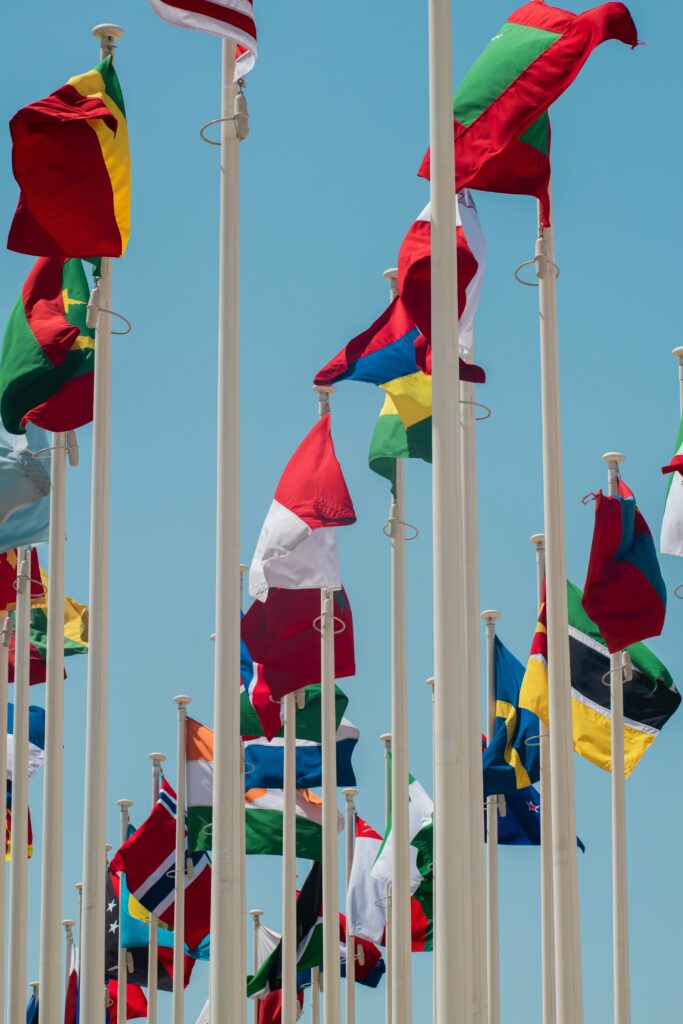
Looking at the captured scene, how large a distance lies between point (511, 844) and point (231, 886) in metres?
15.2

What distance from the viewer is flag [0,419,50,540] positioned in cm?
2702

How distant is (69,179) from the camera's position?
2261 cm

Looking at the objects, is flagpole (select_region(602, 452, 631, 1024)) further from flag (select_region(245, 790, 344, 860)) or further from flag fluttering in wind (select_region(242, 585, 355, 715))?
flag (select_region(245, 790, 344, 860))

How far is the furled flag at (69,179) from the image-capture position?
22.5 meters

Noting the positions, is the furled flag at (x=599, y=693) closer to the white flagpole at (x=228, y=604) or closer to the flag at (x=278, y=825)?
the white flagpole at (x=228, y=604)

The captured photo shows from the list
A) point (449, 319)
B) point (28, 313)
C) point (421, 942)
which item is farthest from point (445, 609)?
point (421, 942)

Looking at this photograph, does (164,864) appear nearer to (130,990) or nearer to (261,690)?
(261,690)

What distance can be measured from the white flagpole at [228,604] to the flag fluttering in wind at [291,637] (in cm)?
1107

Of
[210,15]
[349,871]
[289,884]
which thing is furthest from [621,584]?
[349,871]

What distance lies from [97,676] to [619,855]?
25.7ft

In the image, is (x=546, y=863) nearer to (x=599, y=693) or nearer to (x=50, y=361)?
(x=599, y=693)

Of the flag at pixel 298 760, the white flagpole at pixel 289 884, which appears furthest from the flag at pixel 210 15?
the flag at pixel 298 760

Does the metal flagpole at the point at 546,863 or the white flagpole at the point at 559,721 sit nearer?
the white flagpole at the point at 559,721

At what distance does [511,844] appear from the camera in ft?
108
